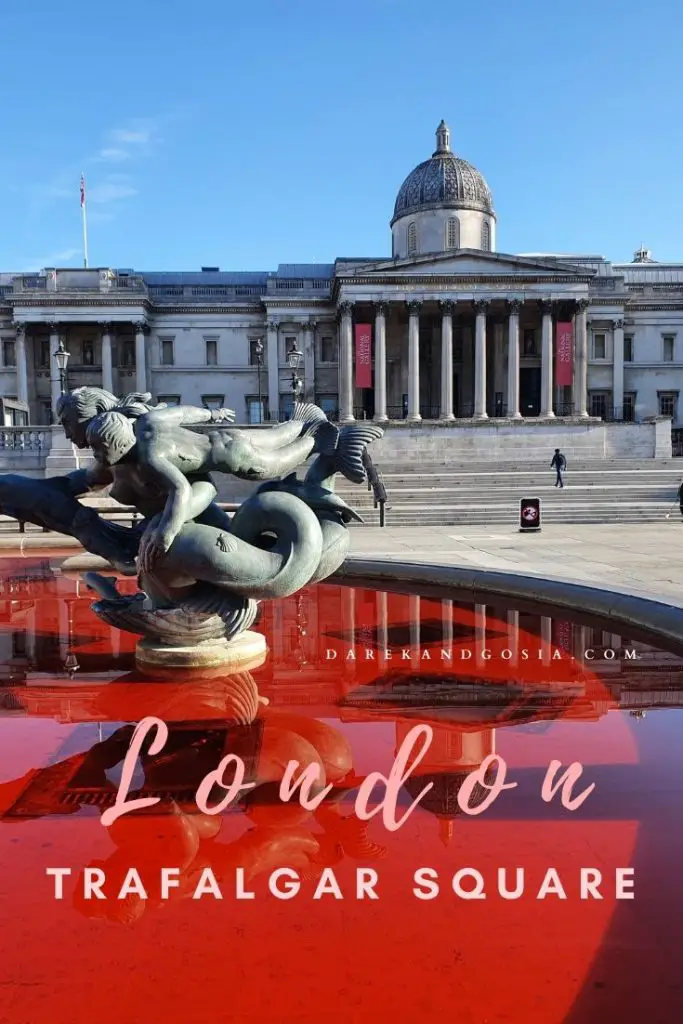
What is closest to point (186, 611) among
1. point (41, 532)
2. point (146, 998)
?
point (146, 998)

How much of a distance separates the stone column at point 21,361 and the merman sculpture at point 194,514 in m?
50.1

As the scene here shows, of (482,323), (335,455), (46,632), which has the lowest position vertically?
(46,632)

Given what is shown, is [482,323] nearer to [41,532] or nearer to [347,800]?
[41,532]

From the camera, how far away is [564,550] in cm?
1500

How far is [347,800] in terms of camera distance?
4145 mm

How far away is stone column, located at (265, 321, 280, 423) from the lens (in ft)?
178

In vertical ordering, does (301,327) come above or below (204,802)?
above

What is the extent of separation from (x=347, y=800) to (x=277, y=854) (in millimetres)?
653

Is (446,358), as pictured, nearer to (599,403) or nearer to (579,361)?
(579,361)

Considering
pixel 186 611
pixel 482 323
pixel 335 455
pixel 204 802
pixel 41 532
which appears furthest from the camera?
pixel 482 323

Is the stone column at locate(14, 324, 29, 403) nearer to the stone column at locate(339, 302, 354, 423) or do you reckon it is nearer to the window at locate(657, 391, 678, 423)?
the stone column at locate(339, 302, 354, 423)

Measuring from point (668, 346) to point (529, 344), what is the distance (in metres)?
11.7

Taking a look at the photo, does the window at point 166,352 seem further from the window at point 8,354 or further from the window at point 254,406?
the window at point 8,354

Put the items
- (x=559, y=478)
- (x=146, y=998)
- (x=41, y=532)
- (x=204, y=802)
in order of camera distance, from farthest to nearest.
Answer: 1. (x=559, y=478)
2. (x=41, y=532)
3. (x=204, y=802)
4. (x=146, y=998)
